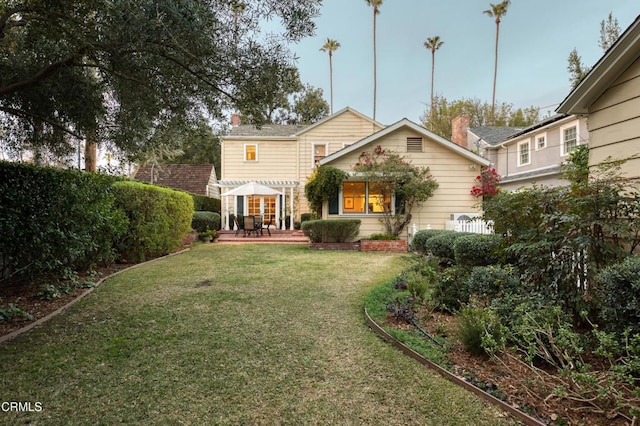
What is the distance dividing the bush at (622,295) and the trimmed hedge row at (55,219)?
21.5 feet

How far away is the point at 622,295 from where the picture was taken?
8.90ft

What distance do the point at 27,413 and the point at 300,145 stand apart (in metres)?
17.5

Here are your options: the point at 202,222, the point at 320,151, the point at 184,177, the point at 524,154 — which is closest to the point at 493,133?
the point at 524,154

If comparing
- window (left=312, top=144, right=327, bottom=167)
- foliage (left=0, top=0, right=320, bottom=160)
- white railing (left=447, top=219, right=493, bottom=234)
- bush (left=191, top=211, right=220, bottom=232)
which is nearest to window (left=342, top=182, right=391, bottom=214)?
white railing (left=447, top=219, right=493, bottom=234)

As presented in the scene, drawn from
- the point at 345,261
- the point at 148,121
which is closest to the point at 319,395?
the point at 148,121

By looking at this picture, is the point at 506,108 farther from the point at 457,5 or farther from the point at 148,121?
the point at 148,121

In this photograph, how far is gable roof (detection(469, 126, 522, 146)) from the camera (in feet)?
69.5

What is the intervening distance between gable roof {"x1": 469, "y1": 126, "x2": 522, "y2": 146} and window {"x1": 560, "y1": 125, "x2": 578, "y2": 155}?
542cm

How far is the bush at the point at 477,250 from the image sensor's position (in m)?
5.02

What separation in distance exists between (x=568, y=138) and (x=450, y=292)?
50.1ft

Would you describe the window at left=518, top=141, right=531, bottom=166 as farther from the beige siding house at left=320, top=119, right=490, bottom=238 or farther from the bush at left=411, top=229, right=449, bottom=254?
the bush at left=411, top=229, right=449, bottom=254

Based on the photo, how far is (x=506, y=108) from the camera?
106ft

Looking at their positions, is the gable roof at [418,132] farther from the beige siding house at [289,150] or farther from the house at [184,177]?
the house at [184,177]

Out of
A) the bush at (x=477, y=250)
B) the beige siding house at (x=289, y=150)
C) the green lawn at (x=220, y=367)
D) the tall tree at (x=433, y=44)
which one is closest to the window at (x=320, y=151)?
the beige siding house at (x=289, y=150)
